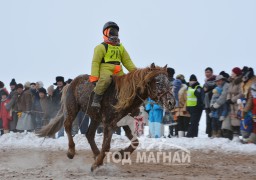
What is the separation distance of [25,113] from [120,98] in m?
11.8

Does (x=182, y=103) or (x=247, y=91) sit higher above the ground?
(x=247, y=91)

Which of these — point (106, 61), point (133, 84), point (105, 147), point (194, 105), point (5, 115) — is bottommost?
point (105, 147)

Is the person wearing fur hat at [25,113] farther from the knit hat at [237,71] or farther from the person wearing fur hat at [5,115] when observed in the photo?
the knit hat at [237,71]

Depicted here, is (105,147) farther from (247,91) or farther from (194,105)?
(194,105)

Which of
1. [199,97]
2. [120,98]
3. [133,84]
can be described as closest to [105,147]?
[120,98]

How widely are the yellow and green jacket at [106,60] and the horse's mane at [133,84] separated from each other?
57cm

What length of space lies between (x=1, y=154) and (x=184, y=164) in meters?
6.16

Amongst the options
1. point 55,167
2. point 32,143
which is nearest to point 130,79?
point 55,167

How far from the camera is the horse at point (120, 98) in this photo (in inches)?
385

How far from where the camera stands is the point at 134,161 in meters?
12.5

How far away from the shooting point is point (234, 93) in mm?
15648

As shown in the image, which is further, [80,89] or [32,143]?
[32,143]

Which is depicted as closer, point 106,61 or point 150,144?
point 106,61

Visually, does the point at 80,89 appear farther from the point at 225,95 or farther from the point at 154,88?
the point at 225,95
